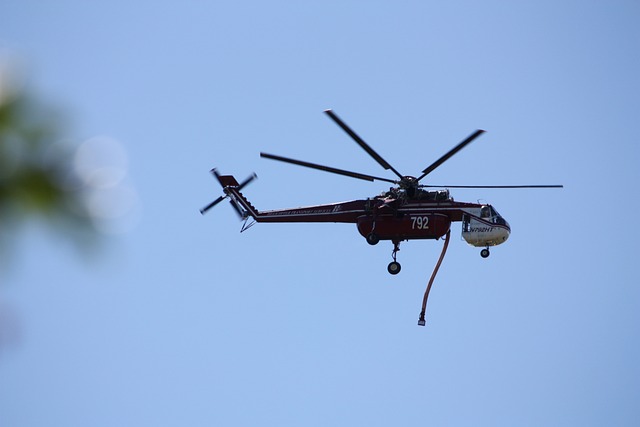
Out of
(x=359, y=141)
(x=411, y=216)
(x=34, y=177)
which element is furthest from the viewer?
(x=411, y=216)

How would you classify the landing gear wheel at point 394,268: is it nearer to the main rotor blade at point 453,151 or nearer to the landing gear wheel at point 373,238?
the landing gear wheel at point 373,238

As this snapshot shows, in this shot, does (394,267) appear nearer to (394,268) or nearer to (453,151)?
(394,268)

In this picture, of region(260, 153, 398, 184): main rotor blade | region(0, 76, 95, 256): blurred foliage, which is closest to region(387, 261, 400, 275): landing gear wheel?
region(260, 153, 398, 184): main rotor blade

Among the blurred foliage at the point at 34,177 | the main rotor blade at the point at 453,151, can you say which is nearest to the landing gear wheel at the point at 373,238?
the main rotor blade at the point at 453,151

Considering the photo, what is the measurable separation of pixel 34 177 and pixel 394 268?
3051 cm

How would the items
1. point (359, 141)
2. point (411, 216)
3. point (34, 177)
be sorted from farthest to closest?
point (411, 216), point (359, 141), point (34, 177)

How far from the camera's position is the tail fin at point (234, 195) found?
34438mm

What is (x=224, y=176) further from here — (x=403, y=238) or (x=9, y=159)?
(x=9, y=159)

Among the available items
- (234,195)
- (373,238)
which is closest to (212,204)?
(234,195)

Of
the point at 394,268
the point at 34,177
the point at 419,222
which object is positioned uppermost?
the point at 419,222

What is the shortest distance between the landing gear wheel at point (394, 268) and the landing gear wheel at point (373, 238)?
141 centimetres

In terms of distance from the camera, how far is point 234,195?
35062 millimetres

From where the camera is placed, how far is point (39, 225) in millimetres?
2664

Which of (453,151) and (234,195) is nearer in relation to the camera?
(453,151)
